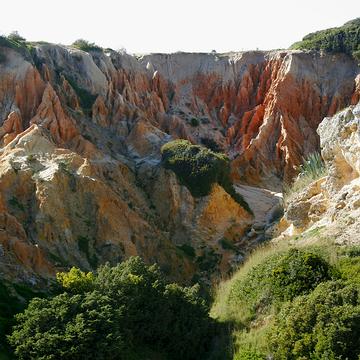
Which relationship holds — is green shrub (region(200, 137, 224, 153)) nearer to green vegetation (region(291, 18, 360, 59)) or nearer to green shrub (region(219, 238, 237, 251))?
green vegetation (region(291, 18, 360, 59))

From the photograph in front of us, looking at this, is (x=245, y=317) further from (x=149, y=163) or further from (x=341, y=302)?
(x=149, y=163)

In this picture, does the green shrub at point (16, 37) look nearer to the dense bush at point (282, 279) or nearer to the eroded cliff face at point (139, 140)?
the eroded cliff face at point (139, 140)

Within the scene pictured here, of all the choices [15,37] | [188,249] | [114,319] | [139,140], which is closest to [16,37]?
[15,37]

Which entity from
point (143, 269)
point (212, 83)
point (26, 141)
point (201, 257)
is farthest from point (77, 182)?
point (212, 83)

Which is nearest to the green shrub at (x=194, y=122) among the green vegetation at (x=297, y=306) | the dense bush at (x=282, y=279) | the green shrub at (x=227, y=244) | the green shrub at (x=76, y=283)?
the green shrub at (x=227, y=244)

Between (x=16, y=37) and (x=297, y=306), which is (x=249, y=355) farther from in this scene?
(x=16, y=37)

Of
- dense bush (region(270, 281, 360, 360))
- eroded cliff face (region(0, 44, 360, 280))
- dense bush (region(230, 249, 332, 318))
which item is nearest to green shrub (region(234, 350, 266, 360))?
dense bush (region(270, 281, 360, 360))
